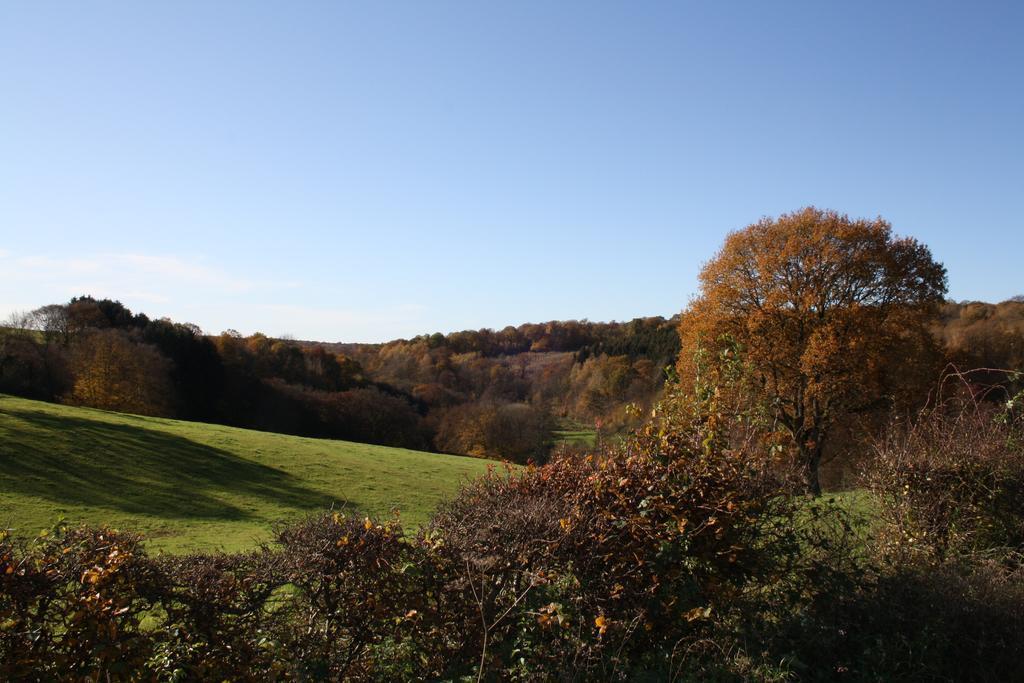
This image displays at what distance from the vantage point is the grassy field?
662 inches

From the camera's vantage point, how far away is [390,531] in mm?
5520

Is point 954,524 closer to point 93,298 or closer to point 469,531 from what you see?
point 469,531

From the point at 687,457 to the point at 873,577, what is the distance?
234cm

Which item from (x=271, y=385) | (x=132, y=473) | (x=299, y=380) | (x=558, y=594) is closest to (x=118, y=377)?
(x=271, y=385)

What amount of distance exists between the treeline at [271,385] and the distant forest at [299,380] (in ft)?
0.43

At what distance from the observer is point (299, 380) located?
76812 millimetres

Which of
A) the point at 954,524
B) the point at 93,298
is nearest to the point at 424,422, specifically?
the point at 93,298

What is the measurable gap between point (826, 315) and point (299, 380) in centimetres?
6598

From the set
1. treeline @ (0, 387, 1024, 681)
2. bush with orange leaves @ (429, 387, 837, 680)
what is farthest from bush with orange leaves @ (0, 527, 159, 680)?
bush with orange leaves @ (429, 387, 837, 680)

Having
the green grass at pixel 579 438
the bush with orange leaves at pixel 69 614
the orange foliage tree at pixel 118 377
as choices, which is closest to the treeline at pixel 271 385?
the orange foliage tree at pixel 118 377

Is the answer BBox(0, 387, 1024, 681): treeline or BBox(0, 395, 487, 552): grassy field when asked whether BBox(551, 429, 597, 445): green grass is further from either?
BBox(0, 395, 487, 552): grassy field

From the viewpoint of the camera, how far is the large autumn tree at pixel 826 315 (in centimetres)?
2123

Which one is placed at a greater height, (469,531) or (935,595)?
(469,531)

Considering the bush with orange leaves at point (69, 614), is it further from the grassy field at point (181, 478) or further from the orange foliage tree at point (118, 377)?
the orange foliage tree at point (118, 377)
